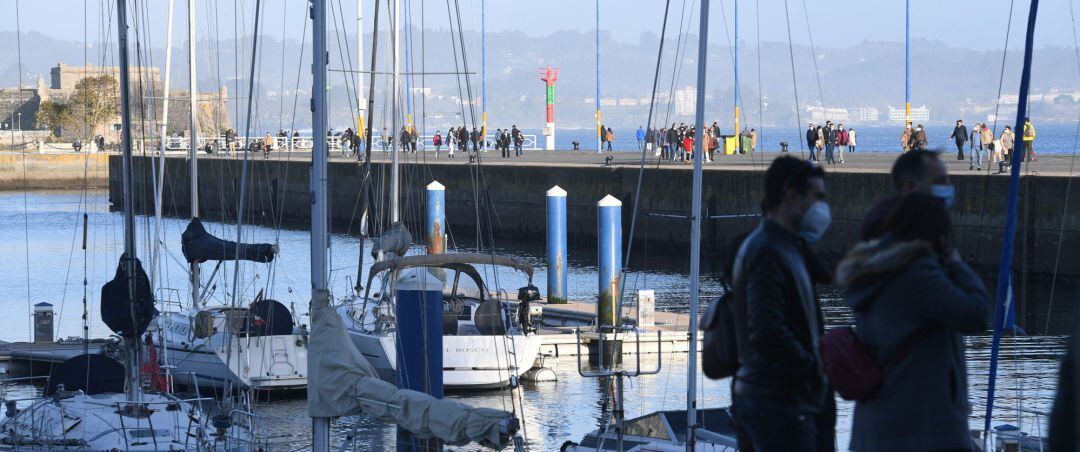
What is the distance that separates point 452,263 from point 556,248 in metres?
6.24

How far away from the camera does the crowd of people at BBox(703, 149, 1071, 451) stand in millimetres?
4027

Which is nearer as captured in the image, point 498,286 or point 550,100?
point 498,286

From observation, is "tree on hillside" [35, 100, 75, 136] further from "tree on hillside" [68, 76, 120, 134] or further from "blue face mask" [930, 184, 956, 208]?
"blue face mask" [930, 184, 956, 208]

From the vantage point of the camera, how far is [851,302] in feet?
13.9

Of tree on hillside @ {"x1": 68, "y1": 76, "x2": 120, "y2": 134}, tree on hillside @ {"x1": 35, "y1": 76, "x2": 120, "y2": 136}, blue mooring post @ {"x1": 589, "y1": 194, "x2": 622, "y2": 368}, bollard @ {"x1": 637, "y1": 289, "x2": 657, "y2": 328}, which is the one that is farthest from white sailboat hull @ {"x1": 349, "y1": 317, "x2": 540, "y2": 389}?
tree on hillside @ {"x1": 35, "y1": 76, "x2": 120, "y2": 136}

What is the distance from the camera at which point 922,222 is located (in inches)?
160

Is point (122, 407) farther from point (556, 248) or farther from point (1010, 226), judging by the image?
point (556, 248)

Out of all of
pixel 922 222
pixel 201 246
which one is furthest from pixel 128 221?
pixel 922 222

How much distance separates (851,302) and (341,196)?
4856 centimetres

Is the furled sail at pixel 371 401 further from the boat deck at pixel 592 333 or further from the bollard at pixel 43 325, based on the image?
the bollard at pixel 43 325

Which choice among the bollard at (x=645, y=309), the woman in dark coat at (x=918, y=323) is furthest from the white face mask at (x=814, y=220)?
the bollard at (x=645, y=309)

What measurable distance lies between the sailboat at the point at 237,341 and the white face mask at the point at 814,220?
44.7 feet

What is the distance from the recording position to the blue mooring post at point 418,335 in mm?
11383

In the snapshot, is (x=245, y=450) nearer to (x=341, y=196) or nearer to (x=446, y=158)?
(x=341, y=196)
